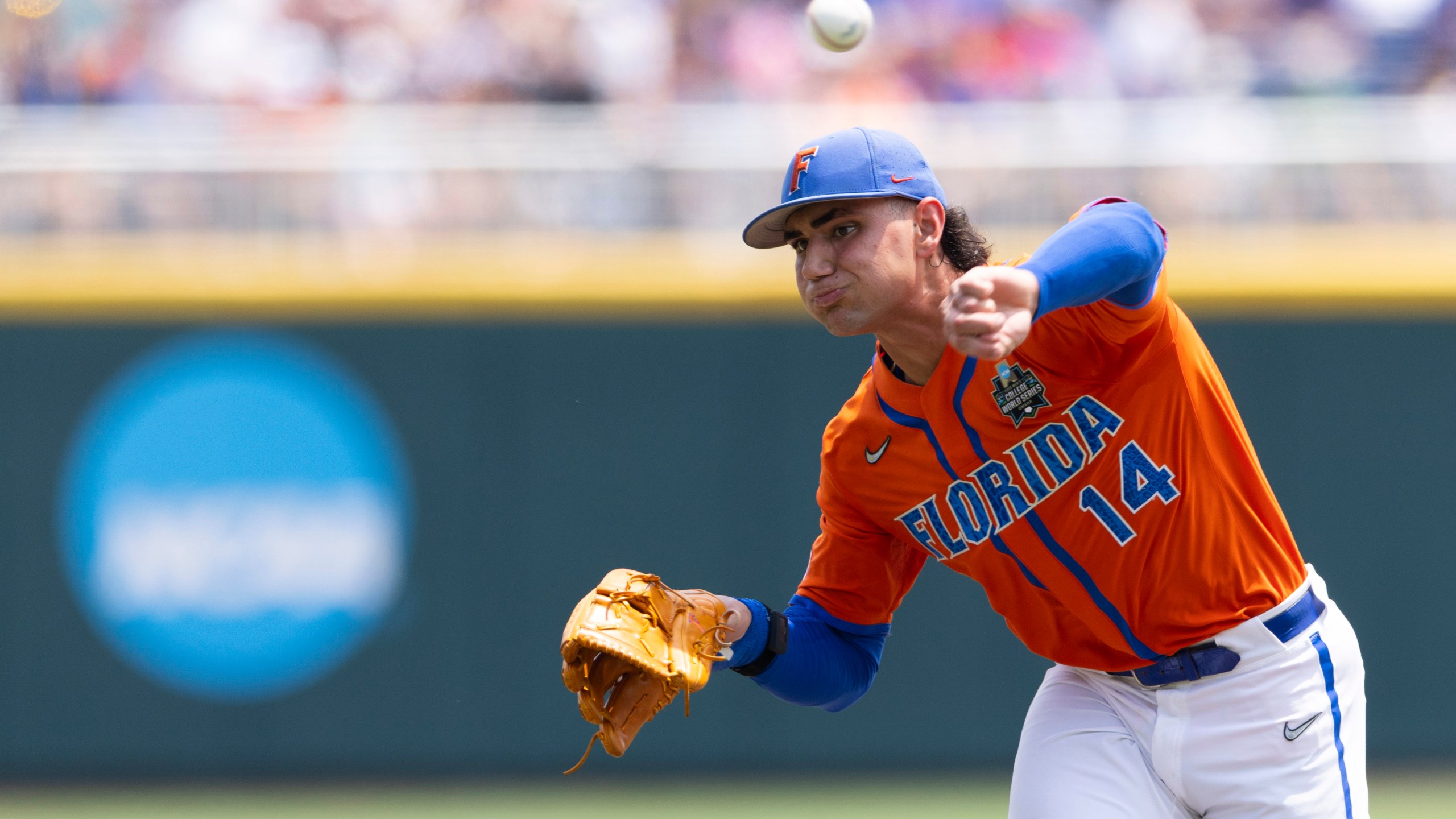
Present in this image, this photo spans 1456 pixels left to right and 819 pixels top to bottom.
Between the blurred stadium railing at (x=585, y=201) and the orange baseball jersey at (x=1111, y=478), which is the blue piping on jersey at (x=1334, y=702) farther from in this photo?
the blurred stadium railing at (x=585, y=201)

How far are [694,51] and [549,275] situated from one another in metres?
1.73

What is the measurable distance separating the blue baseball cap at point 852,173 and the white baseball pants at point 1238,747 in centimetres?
120

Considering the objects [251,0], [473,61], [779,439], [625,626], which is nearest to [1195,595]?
[625,626]

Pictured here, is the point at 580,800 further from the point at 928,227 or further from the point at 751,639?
the point at 928,227

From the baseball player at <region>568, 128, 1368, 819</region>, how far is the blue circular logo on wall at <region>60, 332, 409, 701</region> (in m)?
4.16

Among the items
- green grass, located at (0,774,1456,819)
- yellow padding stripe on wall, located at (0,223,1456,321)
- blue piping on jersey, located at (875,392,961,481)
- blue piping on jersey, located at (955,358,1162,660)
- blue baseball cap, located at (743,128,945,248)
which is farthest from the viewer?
yellow padding stripe on wall, located at (0,223,1456,321)

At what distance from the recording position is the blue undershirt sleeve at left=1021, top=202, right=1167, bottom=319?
2.71 m

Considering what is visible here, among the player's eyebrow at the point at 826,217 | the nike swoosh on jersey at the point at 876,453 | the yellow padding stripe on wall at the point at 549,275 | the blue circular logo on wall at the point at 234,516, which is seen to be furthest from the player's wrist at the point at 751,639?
the blue circular logo on wall at the point at 234,516

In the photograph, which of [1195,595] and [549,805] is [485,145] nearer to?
[549,805]

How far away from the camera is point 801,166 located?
3295mm

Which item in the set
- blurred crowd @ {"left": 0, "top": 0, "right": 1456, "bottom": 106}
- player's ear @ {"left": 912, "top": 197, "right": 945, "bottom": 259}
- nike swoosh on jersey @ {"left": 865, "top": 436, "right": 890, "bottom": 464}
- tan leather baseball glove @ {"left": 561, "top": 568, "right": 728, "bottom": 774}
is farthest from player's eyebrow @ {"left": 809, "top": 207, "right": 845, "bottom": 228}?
blurred crowd @ {"left": 0, "top": 0, "right": 1456, "bottom": 106}

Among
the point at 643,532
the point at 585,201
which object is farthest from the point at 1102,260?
the point at 585,201

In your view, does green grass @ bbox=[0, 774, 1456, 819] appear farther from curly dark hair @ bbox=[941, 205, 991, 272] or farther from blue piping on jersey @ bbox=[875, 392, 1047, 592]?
curly dark hair @ bbox=[941, 205, 991, 272]

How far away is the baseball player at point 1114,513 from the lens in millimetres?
3256
